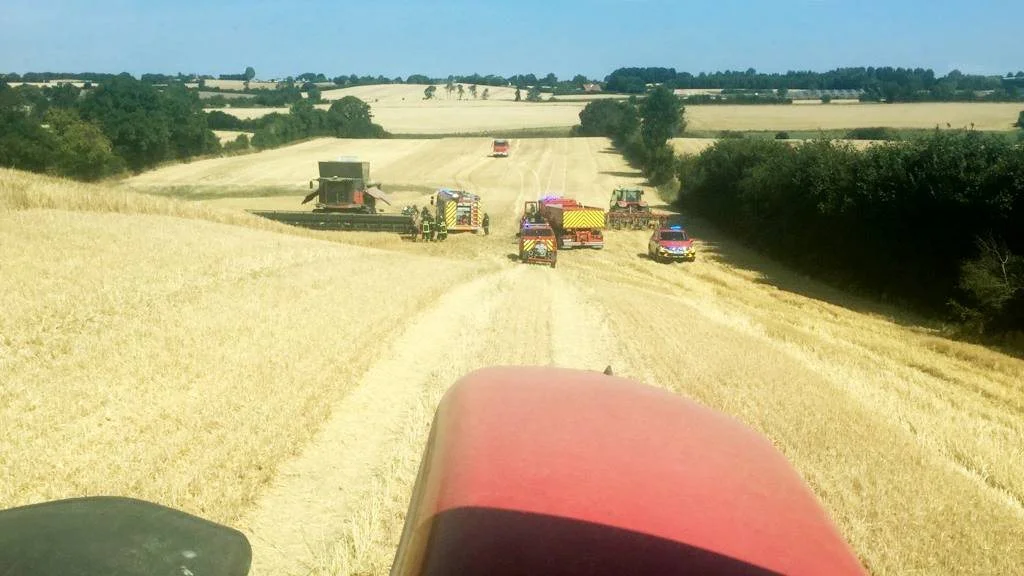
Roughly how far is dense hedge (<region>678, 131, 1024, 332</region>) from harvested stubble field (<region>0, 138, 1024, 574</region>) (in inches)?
77.2

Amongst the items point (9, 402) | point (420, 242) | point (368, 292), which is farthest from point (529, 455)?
point (420, 242)

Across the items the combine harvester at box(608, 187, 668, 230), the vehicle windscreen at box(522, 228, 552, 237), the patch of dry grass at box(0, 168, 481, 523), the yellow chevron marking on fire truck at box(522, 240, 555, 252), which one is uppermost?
the patch of dry grass at box(0, 168, 481, 523)

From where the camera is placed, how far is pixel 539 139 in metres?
95.9

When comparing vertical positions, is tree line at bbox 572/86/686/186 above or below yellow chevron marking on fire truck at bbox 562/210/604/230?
above

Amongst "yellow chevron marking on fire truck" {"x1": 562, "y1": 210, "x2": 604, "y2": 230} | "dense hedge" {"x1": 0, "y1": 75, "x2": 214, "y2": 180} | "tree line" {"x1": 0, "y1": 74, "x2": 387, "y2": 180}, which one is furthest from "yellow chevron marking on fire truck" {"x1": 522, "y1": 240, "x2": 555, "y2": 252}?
"dense hedge" {"x1": 0, "y1": 75, "x2": 214, "y2": 180}

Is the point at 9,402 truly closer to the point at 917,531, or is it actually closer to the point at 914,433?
the point at 917,531

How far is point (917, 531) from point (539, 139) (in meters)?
90.4

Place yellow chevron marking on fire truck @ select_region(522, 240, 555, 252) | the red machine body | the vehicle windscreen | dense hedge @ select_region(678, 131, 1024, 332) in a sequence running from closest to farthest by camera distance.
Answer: the red machine body
dense hedge @ select_region(678, 131, 1024, 332)
yellow chevron marking on fire truck @ select_region(522, 240, 555, 252)
the vehicle windscreen

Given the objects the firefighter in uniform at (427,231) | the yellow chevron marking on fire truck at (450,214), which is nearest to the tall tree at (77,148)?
the yellow chevron marking on fire truck at (450,214)

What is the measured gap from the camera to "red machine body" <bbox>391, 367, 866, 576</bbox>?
2438 millimetres

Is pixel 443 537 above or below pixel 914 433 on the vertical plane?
above

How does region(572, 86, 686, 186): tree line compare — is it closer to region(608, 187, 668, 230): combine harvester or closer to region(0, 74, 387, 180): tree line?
region(608, 187, 668, 230): combine harvester

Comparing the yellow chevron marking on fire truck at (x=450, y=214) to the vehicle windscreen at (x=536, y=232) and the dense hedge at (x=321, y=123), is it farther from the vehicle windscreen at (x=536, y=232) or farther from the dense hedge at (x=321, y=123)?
the dense hedge at (x=321, y=123)

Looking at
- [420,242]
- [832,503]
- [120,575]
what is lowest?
[420,242]
